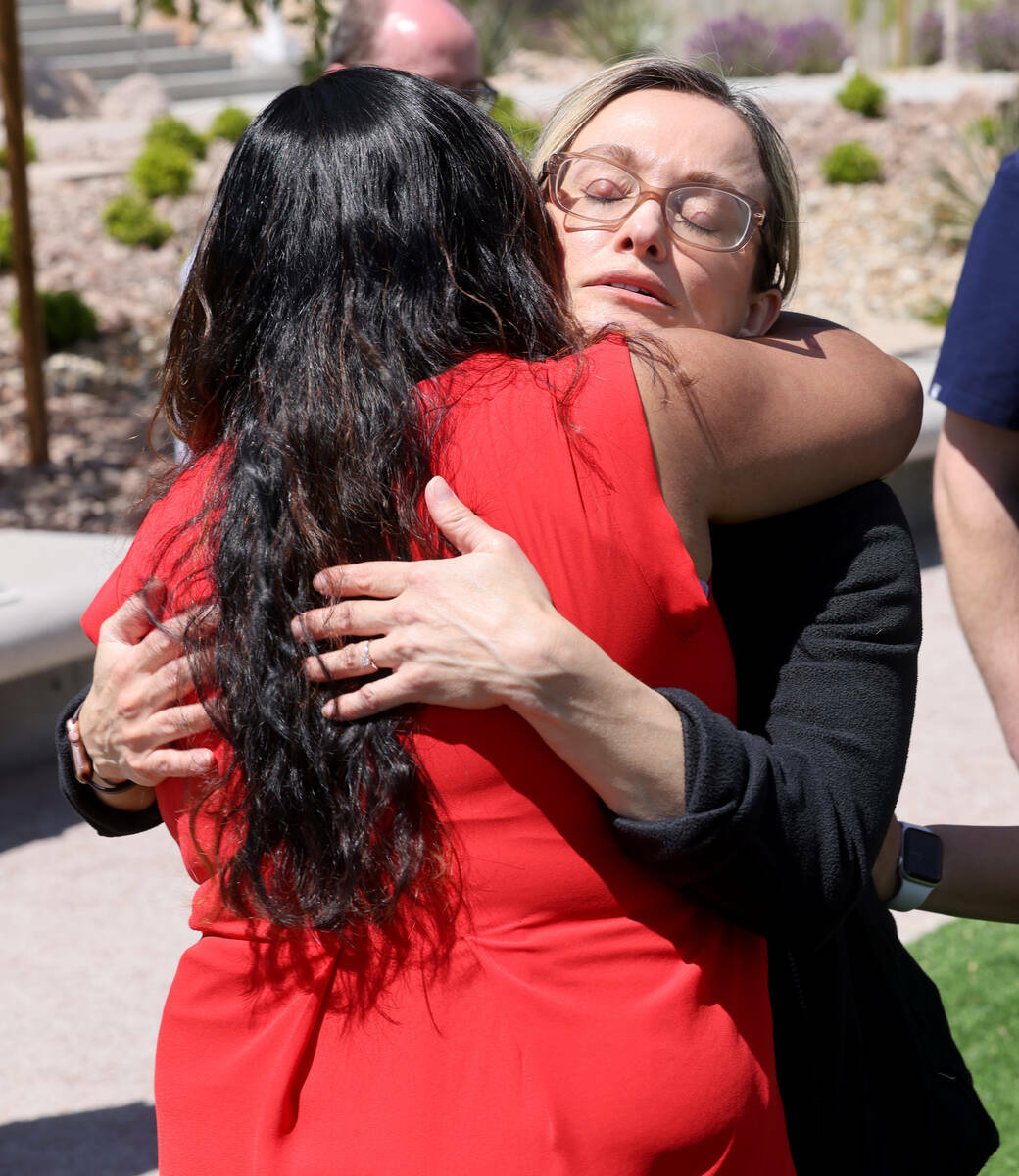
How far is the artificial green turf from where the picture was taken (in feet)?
9.86

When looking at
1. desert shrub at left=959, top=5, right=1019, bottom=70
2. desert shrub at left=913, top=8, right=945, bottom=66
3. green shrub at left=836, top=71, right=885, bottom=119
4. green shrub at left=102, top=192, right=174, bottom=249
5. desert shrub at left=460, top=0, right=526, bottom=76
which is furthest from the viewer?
desert shrub at left=913, top=8, right=945, bottom=66

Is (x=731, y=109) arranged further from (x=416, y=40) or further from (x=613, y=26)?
(x=613, y=26)

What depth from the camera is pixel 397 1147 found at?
4.13ft

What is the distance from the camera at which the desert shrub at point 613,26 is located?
23359 mm

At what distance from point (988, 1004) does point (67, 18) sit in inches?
978

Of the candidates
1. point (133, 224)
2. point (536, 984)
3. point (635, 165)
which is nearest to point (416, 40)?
point (635, 165)

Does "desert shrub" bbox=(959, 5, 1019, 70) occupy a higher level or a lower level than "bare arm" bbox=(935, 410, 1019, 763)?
lower

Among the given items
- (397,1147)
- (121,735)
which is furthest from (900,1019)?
(121,735)

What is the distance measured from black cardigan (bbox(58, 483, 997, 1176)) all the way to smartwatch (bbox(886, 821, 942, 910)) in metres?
0.08

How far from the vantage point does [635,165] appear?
66.1 inches

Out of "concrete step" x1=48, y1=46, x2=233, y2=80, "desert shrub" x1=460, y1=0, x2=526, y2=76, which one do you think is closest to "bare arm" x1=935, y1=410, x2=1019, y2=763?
"desert shrub" x1=460, y1=0, x2=526, y2=76

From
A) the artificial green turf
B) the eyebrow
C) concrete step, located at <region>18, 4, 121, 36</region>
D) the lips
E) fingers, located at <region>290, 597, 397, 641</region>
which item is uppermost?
the eyebrow

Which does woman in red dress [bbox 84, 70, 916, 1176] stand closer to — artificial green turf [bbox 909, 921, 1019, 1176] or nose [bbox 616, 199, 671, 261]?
nose [bbox 616, 199, 671, 261]

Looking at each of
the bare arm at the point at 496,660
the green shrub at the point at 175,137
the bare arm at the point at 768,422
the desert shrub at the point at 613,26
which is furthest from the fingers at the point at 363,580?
the desert shrub at the point at 613,26
